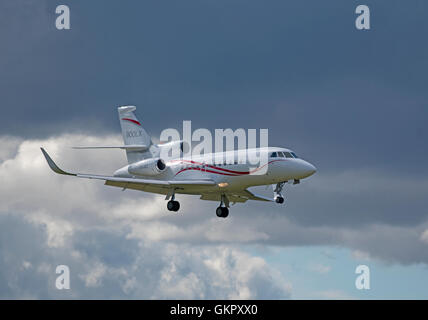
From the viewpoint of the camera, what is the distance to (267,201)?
64375 mm

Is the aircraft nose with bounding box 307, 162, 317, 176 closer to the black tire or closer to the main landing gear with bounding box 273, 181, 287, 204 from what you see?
the main landing gear with bounding box 273, 181, 287, 204

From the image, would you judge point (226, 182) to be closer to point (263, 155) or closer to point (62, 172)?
point (263, 155)

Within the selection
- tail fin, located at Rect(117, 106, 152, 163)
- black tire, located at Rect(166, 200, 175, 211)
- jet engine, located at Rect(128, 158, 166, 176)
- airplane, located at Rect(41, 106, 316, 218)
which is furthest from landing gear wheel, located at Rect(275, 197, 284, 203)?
tail fin, located at Rect(117, 106, 152, 163)

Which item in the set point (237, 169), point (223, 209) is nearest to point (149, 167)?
point (223, 209)

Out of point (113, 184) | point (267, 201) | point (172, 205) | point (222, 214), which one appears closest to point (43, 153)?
point (113, 184)

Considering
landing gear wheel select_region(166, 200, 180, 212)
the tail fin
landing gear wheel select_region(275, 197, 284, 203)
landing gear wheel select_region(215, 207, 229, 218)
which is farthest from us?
the tail fin

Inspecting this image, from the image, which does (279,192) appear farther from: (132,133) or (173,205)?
(132,133)

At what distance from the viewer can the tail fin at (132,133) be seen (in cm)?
6600

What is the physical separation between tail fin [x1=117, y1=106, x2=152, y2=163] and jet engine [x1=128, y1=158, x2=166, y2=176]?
4016 mm

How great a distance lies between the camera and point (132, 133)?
6769 centimetres

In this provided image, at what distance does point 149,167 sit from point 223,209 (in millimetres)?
6430

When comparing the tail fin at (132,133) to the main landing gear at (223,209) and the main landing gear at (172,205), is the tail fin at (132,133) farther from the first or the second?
the main landing gear at (223,209)


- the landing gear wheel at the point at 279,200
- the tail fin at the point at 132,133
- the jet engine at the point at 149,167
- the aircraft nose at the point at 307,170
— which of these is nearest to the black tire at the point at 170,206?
the jet engine at the point at 149,167

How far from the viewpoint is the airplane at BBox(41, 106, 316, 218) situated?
54781mm
